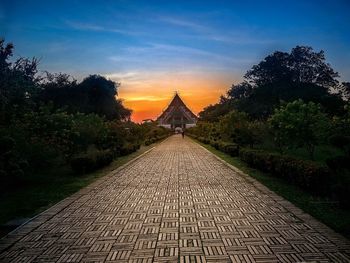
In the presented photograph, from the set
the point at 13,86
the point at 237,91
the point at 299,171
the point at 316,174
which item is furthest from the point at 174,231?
the point at 237,91

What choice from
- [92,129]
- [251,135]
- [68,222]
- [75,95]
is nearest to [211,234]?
[68,222]

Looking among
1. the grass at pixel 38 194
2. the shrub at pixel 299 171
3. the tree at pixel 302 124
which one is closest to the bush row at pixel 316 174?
the shrub at pixel 299 171

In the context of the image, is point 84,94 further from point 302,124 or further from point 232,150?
A: point 302,124

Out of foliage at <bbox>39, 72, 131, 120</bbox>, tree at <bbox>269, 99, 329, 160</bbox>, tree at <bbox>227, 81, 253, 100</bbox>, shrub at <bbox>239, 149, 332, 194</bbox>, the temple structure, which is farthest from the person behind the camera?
the temple structure

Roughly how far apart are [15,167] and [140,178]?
401 cm

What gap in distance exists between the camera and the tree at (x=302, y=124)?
14461 mm

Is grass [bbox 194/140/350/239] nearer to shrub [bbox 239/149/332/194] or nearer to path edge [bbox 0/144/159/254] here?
shrub [bbox 239/149/332/194]

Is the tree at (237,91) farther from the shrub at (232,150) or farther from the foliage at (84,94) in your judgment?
the shrub at (232,150)

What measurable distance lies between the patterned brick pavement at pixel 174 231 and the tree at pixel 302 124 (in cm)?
717

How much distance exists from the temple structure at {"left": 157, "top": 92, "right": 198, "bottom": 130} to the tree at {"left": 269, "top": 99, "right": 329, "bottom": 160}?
232 feet

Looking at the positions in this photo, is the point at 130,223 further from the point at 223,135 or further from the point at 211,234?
the point at 223,135

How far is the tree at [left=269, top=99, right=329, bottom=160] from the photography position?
14.5 m

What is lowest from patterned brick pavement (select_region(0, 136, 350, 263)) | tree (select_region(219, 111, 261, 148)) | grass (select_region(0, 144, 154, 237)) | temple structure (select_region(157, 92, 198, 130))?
grass (select_region(0, 144, 154, 237))

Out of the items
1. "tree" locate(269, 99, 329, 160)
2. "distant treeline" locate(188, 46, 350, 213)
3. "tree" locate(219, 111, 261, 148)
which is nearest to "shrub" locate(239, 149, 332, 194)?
"distant treeline" locate(188, 46, 350, 213)
